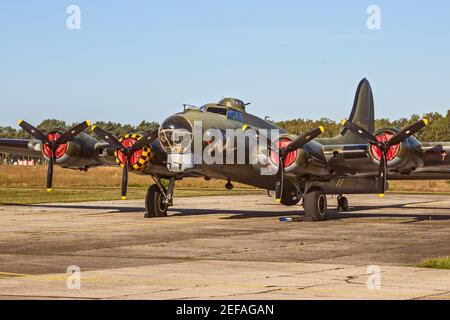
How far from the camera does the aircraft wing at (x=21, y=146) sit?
36906 mm

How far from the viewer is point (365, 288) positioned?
45.5 ft

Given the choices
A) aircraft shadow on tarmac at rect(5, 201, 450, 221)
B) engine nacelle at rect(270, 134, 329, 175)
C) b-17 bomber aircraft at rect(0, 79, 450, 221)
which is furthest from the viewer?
aircraft shadow on tarmac at rect(5, 201, 450, 221)

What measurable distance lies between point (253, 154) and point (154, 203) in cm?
565

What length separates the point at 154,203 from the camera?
111ft

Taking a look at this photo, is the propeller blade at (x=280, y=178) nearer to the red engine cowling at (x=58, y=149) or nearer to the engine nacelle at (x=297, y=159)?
the engine nacelle at (x=297, y=159)

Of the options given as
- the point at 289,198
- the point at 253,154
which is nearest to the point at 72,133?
the point at 253,154

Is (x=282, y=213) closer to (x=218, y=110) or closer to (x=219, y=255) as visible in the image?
(x=218, y=110)

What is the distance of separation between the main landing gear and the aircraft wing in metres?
6.72

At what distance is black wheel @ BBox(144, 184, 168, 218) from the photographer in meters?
33.7

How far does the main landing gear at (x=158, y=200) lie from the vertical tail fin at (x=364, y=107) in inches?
522

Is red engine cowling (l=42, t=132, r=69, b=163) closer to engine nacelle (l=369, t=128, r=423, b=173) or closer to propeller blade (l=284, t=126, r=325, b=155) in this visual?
propeller blade (l=284, t=126, r=325, b=155)

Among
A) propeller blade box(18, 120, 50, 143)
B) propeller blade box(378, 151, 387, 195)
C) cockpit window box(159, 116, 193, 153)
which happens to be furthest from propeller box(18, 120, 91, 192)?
propeller blade box(378, 151, 387, 195)
